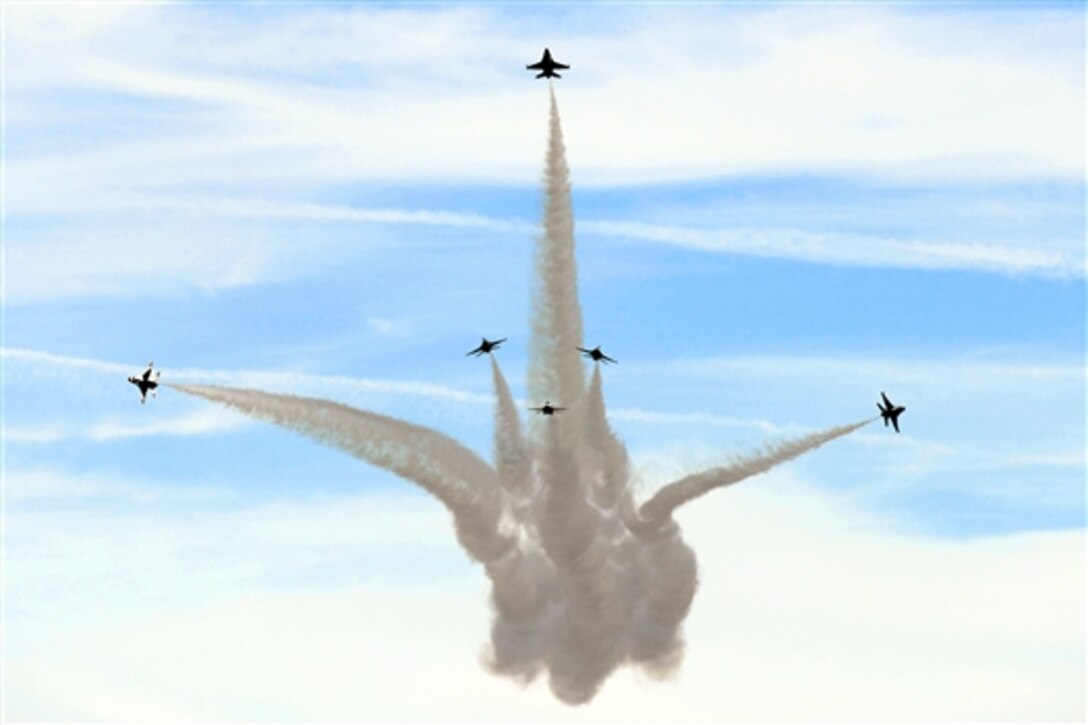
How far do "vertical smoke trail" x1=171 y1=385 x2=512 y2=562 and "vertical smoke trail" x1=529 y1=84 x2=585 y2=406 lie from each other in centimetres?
775

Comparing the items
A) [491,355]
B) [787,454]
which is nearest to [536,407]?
[491,355]

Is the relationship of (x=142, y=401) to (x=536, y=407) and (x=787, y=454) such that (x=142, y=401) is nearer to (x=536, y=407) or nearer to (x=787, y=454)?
(x=536, y=407)

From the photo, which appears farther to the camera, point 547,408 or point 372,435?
point 547,408

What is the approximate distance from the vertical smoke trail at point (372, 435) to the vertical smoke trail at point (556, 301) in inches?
305

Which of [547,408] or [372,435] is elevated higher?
[547,408]

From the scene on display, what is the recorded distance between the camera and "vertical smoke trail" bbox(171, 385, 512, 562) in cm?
18850

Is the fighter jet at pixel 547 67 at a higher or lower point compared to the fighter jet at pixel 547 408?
higher

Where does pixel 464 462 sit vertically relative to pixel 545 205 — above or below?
below

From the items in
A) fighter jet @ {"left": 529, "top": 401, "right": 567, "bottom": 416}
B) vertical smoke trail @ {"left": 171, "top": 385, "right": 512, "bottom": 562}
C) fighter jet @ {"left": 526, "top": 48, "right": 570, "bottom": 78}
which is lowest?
vertical smoke trail @ {"left": 171, "top": 385, "right": 512, "bottom": 562}

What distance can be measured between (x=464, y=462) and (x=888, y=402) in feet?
96.1

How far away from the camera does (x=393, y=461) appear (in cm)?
19375

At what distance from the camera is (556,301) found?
197 meters

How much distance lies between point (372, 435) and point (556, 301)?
15.8 meters

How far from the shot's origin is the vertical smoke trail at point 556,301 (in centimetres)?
19550
